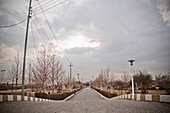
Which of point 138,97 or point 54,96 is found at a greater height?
point 138,97

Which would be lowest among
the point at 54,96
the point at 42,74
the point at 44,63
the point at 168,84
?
the point at 54,96

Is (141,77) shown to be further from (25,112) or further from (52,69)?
(25,112)

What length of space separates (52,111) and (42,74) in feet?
48.0

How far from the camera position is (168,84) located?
852 inches

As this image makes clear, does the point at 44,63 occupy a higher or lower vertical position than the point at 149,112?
higher

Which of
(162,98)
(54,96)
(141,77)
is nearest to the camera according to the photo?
(162,98)

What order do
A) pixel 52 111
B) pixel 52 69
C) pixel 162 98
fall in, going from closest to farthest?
pixel 52 111
pixel 162 98
pixel 52 69

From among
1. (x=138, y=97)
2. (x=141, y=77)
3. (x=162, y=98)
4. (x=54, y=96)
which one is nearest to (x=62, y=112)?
(x=162, y=98)

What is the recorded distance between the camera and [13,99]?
8125mm

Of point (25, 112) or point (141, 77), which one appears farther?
point (141, 77)

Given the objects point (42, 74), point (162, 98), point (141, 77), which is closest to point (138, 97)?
point (162, 98)

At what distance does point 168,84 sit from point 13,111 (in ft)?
77.5

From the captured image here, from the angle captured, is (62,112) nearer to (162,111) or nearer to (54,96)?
(162,111)

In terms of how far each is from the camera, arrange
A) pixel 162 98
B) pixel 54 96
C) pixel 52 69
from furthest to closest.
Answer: pixel 52 69 → pixel 54 96 → pixel 162 98
